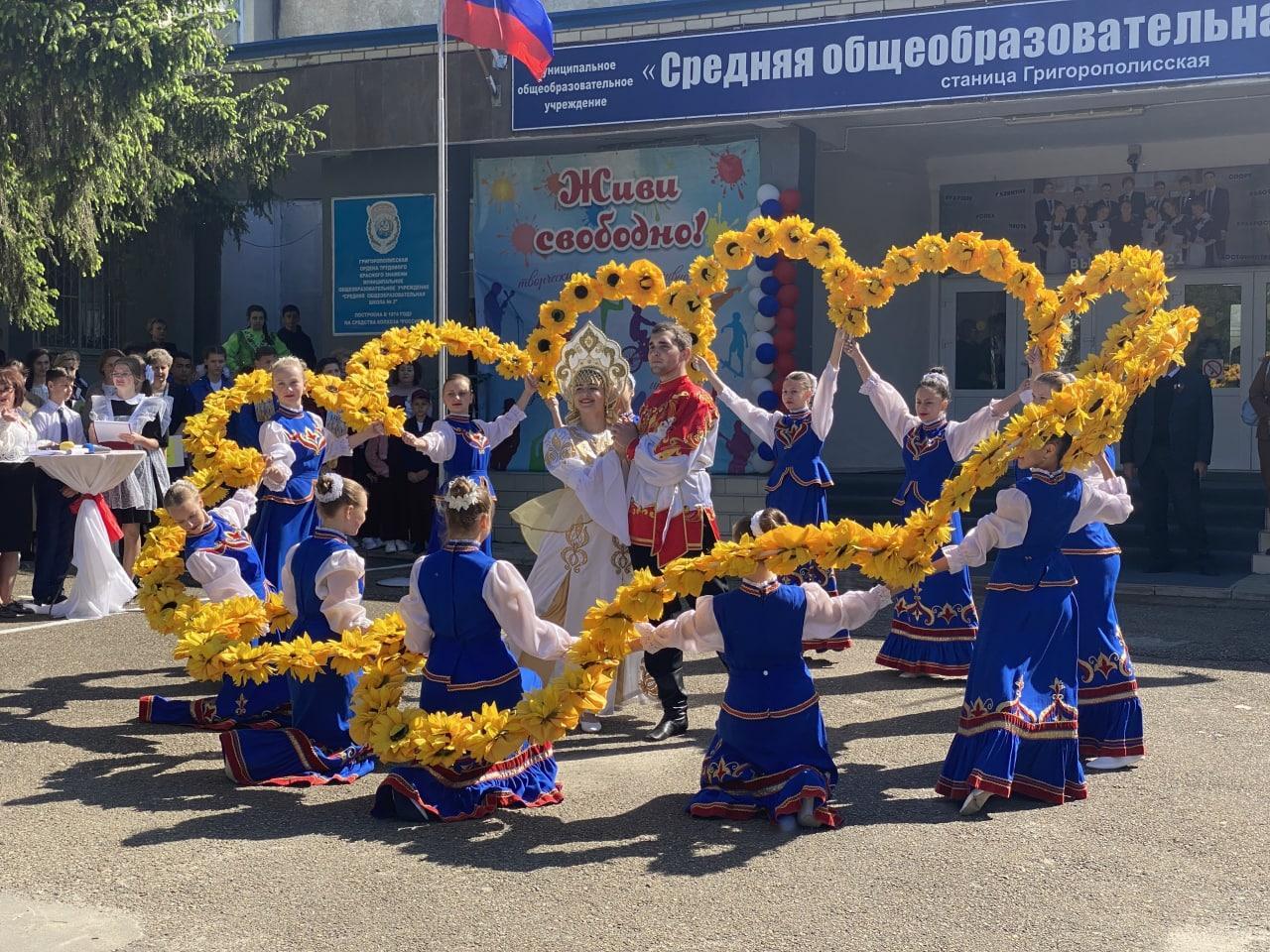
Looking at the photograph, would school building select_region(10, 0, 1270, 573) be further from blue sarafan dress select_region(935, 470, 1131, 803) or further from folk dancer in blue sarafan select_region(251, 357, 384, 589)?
blue sarafan dress select_region(935, 470, 1131, 803)

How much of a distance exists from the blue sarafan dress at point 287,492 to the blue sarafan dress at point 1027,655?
15.0 ft

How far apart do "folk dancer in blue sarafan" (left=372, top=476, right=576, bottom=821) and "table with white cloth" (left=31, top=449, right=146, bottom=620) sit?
567 centimetres

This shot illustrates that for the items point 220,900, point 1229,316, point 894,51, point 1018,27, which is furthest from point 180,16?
point 1229,316

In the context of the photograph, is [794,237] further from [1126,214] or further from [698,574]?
[1126,214]

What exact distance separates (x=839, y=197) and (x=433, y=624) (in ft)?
39.3

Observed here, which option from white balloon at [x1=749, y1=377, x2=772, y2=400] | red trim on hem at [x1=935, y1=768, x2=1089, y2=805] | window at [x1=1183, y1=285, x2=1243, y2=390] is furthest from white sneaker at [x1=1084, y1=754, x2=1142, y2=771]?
window at [x1=1183, y1=285, x2=1243, y2=390]

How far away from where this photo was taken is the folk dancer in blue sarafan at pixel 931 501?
8.94m

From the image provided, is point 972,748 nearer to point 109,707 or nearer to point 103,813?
point 103,813

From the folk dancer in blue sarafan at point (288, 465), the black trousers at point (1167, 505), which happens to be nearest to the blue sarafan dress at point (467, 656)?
the folk dancer in blue sarafan at point (288, 465)

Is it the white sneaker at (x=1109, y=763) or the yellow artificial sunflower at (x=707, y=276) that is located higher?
the yellow artificial sunflower at (x=707, y=276)

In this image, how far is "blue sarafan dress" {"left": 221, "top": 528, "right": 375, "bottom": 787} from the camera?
6.59 meters

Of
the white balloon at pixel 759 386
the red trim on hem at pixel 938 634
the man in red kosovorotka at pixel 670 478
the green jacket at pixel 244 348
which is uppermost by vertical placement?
the green jacket at pixel 244 348

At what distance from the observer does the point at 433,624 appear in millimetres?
6156

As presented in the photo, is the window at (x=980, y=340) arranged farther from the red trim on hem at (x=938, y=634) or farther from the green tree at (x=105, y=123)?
the red trim on hem at (x=938, y=634)
